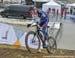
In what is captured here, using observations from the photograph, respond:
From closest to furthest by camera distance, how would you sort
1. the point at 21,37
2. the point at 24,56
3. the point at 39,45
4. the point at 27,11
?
the point at 24,56
the point at 39,45
the point at 21,37
the point at 27,11

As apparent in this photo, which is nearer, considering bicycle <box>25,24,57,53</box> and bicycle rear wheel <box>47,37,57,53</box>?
bicycle <box>25,24,57,53</box>

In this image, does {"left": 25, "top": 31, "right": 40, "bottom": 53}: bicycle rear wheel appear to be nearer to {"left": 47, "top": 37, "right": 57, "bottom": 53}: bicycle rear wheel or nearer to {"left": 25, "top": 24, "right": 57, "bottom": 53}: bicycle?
{"left": 25, "top": 24, "right": 57, "bottom": 53}: bicycle

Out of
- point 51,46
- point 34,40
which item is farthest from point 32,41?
point 51,46

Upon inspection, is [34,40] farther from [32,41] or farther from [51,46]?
[51,46]

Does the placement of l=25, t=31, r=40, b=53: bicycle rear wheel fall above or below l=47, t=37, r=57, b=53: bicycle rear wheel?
above

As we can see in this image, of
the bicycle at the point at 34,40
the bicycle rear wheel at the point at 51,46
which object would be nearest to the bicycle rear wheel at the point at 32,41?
the bicycle at the point at 34,40

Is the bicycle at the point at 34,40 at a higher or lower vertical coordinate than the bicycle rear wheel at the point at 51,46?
higher

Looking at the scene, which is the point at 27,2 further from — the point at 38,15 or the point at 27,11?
the point at 38,15

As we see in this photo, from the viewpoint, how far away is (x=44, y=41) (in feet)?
33.6

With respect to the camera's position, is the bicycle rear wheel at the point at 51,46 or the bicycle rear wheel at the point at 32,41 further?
the bicycle rear wheel at the point at 51,46

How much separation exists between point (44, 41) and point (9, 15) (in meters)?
30.9

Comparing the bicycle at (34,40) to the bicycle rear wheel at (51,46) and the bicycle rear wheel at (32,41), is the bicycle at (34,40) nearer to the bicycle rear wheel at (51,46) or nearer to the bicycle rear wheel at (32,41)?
the bicycle rear wheel at (32,41)

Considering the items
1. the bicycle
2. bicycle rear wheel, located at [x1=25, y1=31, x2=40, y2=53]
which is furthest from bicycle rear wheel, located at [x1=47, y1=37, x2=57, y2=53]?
bicycle rear wheel, located at [x1=25, y1=31, x2=40, y2=53]

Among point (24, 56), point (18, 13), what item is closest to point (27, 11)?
point (18, 13)
